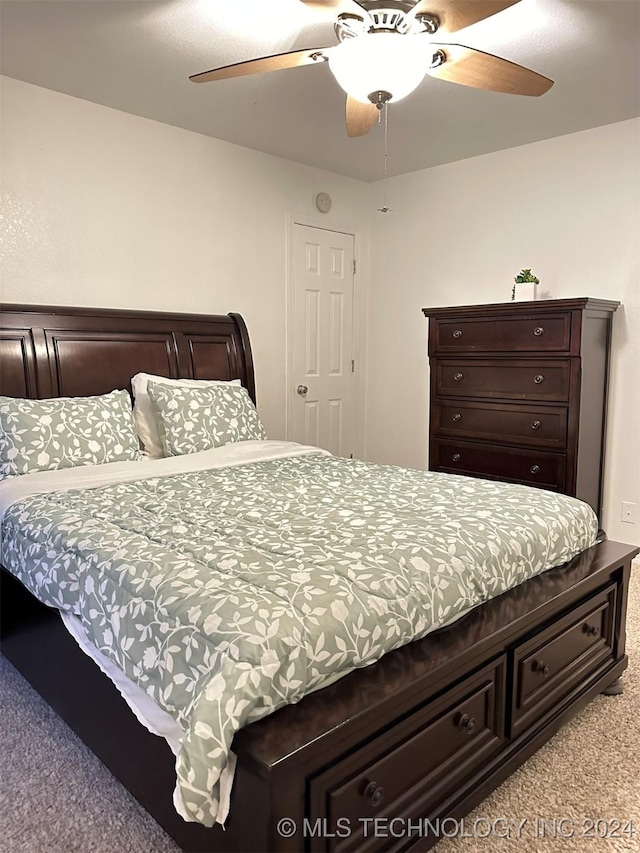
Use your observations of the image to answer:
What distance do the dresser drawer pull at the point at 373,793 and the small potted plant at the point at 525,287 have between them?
2.99 metres

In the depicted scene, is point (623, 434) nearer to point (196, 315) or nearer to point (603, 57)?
point (603, 57)

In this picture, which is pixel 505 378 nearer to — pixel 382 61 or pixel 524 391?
pixel 524 391

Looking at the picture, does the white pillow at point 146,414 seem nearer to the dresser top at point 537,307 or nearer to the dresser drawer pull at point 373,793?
the dresser top at point 537,307

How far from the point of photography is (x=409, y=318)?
482 centimetres

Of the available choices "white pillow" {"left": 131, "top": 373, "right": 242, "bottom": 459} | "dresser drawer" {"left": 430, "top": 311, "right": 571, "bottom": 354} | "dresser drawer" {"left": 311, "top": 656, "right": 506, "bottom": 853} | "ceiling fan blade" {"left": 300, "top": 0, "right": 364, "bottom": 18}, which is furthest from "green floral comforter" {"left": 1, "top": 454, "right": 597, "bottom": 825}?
"ceiling fan blade" {"left": 300, "top": 0, "right": 364, "bottom": 18}

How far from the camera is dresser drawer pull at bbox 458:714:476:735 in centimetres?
166

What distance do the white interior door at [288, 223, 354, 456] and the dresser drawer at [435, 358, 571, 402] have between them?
1.06 meters

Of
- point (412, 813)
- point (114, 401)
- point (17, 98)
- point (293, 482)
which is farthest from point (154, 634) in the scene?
Answer: point (17, 98)

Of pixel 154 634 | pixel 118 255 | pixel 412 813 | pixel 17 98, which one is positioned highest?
pixel 17 98

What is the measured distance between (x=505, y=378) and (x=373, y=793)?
9.02ft

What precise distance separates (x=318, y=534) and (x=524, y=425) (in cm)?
217

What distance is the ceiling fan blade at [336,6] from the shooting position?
1.91 m

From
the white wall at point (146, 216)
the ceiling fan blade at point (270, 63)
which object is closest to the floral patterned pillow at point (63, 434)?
the white wall at point (146, 216)

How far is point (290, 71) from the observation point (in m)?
2.96
